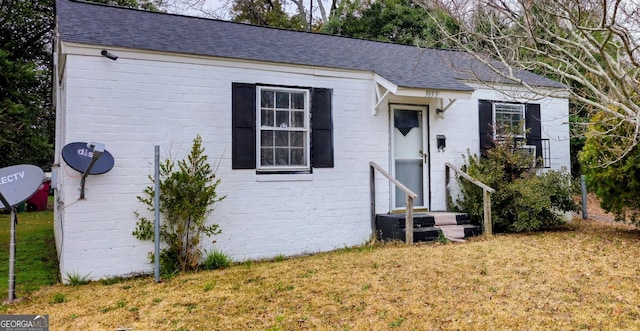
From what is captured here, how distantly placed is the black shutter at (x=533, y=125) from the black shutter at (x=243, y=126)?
227 inches

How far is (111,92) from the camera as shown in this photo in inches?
223

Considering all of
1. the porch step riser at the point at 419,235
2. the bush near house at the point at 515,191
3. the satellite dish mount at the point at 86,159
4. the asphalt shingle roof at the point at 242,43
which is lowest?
the porch step riser at the point at 419,235

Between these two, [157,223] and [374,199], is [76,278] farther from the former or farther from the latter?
[374,199]

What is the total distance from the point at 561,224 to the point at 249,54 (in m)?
6.82

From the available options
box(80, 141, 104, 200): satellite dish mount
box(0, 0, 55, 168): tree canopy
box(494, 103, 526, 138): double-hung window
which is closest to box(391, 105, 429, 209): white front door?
box(494, 103, 526, 138): double-hung window

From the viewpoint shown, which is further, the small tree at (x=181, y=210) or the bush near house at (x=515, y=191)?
the bush near house at (x=515, y=191)

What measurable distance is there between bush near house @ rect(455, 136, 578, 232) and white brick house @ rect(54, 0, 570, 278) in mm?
552

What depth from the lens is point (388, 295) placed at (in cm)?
434

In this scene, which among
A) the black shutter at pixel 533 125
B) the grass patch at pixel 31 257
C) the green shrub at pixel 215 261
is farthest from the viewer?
the black shutter at pixel 533 125

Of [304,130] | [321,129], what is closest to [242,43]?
[304,130]

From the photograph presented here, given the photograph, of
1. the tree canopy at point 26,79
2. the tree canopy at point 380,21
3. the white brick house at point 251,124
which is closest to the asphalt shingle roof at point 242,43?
the white brick house at point 251,124

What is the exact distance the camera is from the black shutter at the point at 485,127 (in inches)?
336

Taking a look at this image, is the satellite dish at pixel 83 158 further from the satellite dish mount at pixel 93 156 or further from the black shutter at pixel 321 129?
the black shutter at pixel 321 129

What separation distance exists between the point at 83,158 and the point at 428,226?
5219 millimetres
